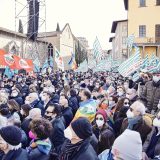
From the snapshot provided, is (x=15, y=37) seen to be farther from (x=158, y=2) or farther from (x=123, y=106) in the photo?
(x=123, y=106)

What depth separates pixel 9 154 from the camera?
4.62 m

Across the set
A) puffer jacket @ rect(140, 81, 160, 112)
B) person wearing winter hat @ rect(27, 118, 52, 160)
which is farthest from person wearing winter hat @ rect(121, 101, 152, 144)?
puffer jacket @ rect(140, 81, 160, 112)

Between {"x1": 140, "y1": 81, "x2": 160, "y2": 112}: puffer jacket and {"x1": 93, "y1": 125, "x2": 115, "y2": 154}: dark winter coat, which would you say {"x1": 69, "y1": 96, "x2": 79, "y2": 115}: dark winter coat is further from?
{"x1": 93, "y1": 125, "x2": 115, "y2": 154}: dark winter coat

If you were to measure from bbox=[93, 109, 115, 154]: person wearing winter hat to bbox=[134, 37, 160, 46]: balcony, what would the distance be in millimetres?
38121

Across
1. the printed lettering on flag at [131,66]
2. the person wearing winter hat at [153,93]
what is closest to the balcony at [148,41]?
the printed lettering on flag at [131,66]

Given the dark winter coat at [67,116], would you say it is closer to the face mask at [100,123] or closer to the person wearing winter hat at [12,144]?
the face mask at [100,123]

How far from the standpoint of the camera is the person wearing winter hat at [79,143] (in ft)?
14.5

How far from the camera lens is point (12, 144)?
464 cm

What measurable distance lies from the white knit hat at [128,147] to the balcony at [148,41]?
1620 inches

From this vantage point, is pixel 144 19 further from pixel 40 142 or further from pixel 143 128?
pixel 40 142

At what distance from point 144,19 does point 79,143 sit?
4254 centimetres

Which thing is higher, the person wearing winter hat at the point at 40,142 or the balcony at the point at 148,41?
the balcony at the point at 148,41

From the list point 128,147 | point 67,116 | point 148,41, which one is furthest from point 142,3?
point 128,147

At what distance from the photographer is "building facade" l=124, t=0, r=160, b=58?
4531 cm
